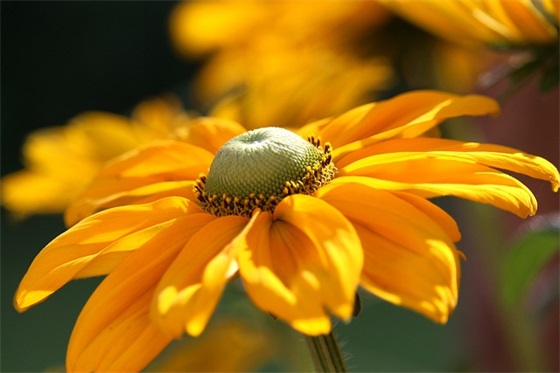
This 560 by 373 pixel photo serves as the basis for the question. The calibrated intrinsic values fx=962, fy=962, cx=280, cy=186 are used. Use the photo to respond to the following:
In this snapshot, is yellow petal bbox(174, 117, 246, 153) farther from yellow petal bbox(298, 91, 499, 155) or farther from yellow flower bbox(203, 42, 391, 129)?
yellow flower bbox(203, 42, 391, 129)

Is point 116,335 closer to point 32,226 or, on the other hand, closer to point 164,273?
point 164,273

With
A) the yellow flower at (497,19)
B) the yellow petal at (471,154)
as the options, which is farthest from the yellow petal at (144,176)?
the yellow flower at (497,19)

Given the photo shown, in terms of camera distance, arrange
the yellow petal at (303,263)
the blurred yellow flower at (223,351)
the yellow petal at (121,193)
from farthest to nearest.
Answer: the blurred yellow flower at (223,351), the yellow petal at (121,193), the yellow petal at (303,263)

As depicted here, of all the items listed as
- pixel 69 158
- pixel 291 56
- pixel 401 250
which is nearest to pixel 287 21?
pixel 291 56

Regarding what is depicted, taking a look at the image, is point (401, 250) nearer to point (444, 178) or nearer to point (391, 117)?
point (444, 178)

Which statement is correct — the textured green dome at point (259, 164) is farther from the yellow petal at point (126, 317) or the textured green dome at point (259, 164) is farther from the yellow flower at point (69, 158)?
the yellow flower at point (69, 158)
